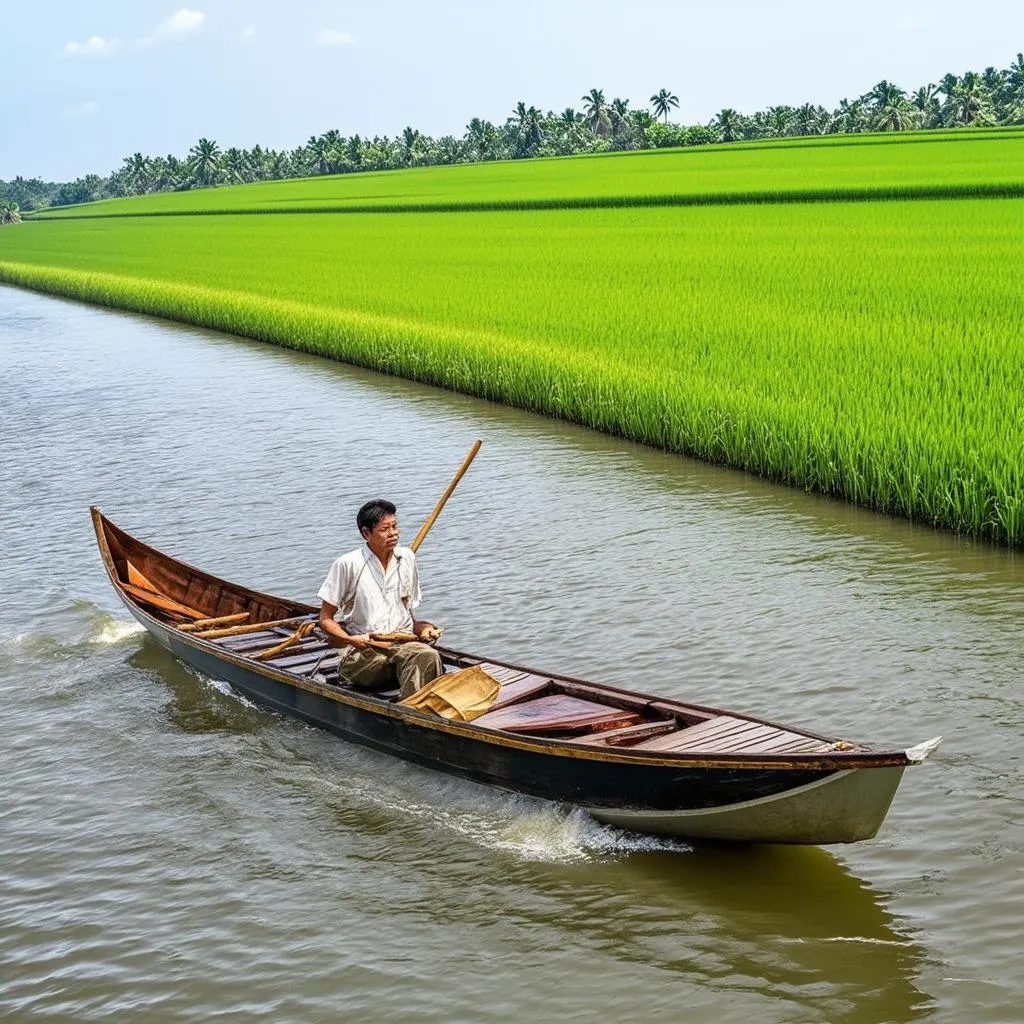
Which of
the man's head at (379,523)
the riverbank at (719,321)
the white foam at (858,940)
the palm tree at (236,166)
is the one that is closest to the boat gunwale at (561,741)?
the white foam at (858,940)

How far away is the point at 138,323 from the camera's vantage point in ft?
95.2

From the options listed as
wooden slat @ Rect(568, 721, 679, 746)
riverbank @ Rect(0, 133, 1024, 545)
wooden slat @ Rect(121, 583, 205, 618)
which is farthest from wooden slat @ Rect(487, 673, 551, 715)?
riverbank @ Rect(0, 133, 1024, 545)

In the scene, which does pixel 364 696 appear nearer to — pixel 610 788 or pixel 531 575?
pixel 610 788

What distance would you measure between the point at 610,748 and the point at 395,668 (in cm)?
173

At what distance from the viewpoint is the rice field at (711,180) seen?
35500 mm

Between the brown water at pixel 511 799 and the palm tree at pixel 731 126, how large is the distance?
97536 millimetres

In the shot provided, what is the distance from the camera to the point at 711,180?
45.7 metres

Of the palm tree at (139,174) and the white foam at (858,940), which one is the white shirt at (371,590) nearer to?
the white foam at (858,940)

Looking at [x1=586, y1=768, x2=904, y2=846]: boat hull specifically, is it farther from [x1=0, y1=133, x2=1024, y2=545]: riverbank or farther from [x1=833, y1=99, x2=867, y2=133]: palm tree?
[x1=833, y1=99, x2=867, y2=133]: palm tree

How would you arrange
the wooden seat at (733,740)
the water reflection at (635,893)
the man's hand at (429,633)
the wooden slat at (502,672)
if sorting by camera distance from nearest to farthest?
1. the water reflection at (635,893)
2. the wooden seat at (733,740)
3. the wooden slat at (502,672)
4. the man's hand at (429,633)

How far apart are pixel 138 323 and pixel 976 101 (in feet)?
251

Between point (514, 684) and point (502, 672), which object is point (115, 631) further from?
point (514, 684)

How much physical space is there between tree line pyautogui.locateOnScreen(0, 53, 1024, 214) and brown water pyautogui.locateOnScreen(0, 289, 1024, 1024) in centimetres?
8909

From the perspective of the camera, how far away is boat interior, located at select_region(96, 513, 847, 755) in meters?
5.65
